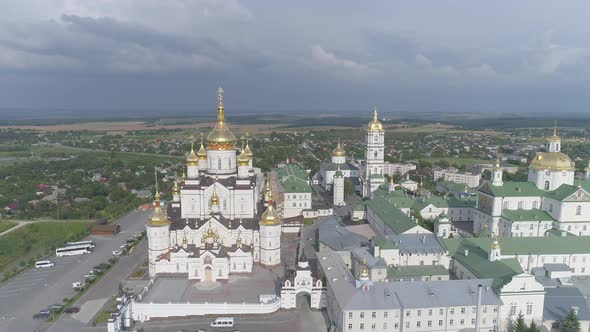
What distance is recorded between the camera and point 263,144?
126 meters

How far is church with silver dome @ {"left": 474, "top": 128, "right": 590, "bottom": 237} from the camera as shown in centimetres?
3447

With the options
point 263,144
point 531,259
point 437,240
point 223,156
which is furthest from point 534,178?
point 263,144

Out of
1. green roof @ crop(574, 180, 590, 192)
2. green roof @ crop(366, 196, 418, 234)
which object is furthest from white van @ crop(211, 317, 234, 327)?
green roof @ crop(574, 180, 590, 192)

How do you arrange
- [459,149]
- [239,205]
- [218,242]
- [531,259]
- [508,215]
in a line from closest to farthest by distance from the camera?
1. [531,259]
2. [218,242]
3. [239,205]
4. [508,215]
5. [459,149]

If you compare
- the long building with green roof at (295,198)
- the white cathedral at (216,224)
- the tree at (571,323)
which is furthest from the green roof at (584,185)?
the white cathedral at (216,224)

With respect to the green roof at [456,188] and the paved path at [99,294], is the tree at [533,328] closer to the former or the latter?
the paved path at [99,294]

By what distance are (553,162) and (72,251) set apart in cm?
4115

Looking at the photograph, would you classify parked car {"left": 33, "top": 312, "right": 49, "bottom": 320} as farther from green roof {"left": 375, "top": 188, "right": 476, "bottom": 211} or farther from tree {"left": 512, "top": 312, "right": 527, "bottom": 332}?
green roof {"left": 375, "top": 188, "right": 476, "bottom": 211}

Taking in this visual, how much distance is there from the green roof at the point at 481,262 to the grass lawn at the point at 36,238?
106 ft

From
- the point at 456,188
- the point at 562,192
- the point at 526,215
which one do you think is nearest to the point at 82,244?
the point at 526,215

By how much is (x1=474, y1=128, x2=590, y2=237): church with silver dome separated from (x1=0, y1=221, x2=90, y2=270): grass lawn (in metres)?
36.3

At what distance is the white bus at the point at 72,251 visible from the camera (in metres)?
35.3

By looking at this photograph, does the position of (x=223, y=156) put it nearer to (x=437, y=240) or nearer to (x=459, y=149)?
(x=437, y=240)

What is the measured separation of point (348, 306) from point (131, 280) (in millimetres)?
15724
